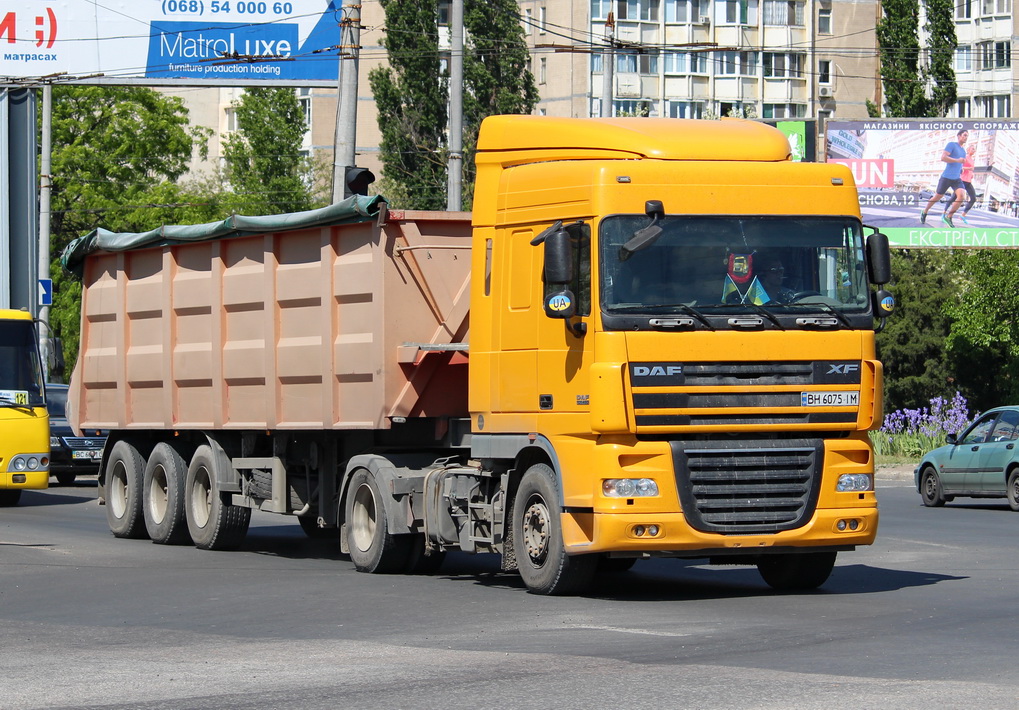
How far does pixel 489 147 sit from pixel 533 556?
3.23 m

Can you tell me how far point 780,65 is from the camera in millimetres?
84500

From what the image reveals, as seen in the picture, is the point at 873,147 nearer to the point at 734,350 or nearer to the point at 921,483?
the point at 921,483

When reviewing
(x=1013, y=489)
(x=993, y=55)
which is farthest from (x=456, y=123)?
(x=993, y=55)

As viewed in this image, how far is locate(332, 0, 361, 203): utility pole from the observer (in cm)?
2291

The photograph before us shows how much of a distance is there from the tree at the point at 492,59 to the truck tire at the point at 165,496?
4611 centimetres

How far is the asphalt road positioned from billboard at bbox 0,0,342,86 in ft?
68.3

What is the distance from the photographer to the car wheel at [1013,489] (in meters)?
24.0

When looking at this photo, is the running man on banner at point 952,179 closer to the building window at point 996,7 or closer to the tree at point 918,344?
the tree at point 918,344

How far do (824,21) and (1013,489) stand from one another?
65.9m

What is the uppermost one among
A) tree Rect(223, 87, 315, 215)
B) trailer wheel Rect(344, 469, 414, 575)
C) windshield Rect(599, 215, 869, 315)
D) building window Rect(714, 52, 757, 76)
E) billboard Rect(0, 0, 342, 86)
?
building window Rect(714, 52, 757, 76)

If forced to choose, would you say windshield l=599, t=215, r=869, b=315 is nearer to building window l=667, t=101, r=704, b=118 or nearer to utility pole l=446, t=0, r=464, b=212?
utility pole l=446, t=0, r=464, b=212

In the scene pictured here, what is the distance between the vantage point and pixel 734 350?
1247cm

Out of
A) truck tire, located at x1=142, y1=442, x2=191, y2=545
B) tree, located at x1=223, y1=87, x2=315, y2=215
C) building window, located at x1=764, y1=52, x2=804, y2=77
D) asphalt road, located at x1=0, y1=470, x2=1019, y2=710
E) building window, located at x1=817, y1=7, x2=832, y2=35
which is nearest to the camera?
asphalt road, located at x1=0, y1=470, x2=1019, y2=710

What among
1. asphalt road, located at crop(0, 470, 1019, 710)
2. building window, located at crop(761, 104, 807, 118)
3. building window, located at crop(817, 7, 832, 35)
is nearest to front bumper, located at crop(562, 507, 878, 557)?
asphalt road, located at crop(0, 470, 1019, 710)
